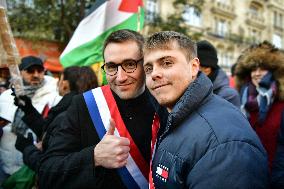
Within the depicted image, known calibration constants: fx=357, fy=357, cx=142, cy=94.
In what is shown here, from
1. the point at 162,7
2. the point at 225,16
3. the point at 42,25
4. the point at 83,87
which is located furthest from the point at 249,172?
the point at 225,16

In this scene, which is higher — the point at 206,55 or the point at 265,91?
the point at 206,55

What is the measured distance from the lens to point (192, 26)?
1075 inches

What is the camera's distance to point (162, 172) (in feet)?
4.95

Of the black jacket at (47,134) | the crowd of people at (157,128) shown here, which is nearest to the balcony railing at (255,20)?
the crowd of people at (157,128)

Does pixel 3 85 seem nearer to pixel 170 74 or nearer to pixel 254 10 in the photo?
pixel 170 74

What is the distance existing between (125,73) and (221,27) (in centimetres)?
3054

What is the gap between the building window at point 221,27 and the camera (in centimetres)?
3055

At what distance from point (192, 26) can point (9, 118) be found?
2483cm

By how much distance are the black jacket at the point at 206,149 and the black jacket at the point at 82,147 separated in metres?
0.37

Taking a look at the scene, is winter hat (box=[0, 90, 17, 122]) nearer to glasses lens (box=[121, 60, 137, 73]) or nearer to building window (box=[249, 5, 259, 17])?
glasses lens (box=[121, 60, 137, 73])

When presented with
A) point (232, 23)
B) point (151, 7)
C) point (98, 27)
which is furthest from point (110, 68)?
point (232, 23)

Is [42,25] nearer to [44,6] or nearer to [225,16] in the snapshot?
[44,6]

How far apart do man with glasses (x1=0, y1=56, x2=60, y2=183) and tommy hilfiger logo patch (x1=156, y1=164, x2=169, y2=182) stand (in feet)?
7.10

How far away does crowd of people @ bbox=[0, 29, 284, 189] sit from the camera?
1347 mm
